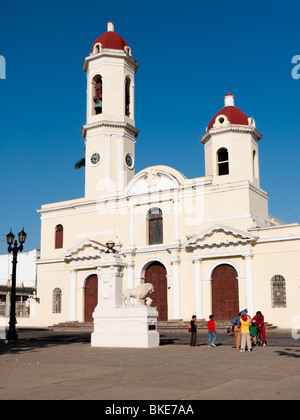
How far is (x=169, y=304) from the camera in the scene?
30.4 m

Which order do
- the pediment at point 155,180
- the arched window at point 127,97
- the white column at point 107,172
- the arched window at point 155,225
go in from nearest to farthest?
the pediment at point 155,180
the arched window at point 155,225
the white column at point 107,172
the arched window at point 127,97

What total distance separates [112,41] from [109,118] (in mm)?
6057

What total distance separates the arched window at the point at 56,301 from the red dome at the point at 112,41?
1826 cm

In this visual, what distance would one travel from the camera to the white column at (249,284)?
27.3 meters

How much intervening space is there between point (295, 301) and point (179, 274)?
7.29m

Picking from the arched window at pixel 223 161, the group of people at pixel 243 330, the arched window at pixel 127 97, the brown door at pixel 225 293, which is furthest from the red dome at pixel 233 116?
the group of people at pixel 243 330

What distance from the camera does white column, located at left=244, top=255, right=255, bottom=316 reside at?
27328mm

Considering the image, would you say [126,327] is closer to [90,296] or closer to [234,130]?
[90,296]

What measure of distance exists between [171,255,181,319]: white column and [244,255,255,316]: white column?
448 cm

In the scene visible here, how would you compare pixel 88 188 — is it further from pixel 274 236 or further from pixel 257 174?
pixel 274 236

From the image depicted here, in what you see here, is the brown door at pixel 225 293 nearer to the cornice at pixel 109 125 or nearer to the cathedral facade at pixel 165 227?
the cathedral facade at pixel 165 227

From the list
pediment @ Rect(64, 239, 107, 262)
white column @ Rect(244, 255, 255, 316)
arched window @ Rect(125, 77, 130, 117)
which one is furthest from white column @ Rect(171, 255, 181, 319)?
arched window @ Rect(125, 77, 130, 117)

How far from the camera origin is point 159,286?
3156 cm

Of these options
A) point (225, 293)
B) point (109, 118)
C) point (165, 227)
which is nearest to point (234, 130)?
point (165, 227)
